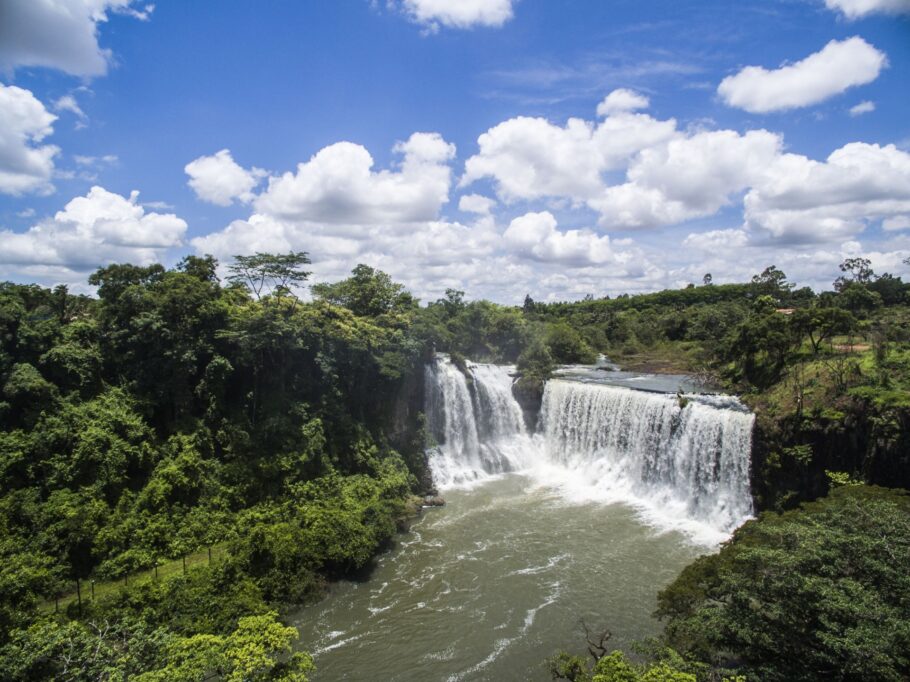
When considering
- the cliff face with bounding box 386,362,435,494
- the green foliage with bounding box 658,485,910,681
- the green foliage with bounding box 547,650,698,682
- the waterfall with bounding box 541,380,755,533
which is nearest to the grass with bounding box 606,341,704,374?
the waterfall with bounding box 541,380,755,533

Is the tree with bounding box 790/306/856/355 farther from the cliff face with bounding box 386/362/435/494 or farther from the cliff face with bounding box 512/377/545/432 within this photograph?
the cliff face with bounding box 386/362/435/494

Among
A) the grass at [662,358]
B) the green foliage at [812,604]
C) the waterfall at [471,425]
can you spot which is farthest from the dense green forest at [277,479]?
the grass at [662,358]

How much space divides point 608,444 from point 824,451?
373 inches

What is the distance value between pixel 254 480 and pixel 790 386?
22.6 meters

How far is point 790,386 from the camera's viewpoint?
22.6 metres

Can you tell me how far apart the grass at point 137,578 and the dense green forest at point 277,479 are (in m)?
0.15

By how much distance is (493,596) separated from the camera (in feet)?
52.9

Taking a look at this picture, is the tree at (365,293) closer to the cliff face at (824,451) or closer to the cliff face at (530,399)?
the cliff face at (530,399)

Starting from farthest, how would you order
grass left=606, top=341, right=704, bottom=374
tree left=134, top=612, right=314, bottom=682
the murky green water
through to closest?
1. grass left=606, top=341, right=704, bottom=374
2. the murky green water
3. tree left=134, top=612, right=314, bottom=682

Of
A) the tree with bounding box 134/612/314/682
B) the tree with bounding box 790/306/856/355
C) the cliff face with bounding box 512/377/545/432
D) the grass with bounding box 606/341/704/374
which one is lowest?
the tree with bounding box 134/612/314/682

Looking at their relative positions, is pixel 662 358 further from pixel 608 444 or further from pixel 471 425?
pixel 471 425

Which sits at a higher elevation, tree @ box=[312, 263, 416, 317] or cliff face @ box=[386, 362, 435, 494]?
tree @ box=[312, 263, 416, 317]

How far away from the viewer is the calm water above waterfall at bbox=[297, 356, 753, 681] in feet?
45.9

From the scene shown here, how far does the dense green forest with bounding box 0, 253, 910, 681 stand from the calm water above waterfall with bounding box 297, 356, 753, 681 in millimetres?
1370
